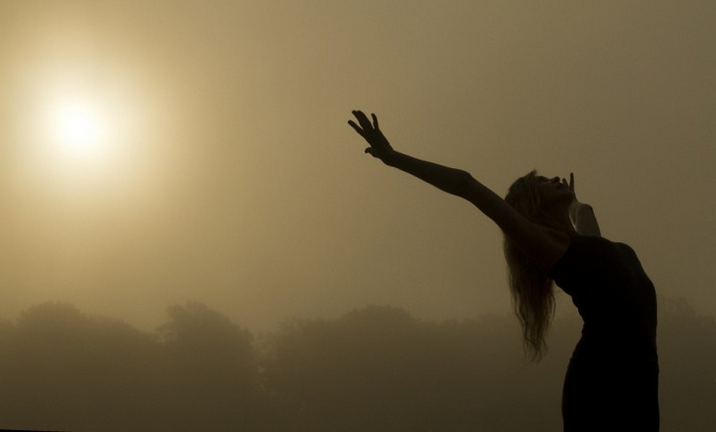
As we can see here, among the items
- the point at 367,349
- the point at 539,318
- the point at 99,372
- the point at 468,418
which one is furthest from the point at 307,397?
the point at 539,318

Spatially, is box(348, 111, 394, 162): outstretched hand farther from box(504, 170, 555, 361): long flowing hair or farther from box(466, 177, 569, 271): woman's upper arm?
box(504, 170, 555, 361): long flowing hair

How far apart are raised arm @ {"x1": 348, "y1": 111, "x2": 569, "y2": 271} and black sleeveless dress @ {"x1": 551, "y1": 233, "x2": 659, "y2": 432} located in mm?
30

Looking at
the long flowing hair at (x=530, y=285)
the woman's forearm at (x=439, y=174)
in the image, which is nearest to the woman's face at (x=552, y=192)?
the long flowing hair at (x=530, y=285)

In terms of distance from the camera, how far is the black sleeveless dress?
112 cm

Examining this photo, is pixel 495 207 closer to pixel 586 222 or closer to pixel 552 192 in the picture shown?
pixel 552 192

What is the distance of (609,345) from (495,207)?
0.31 meters

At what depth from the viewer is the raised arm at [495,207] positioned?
1137 mm

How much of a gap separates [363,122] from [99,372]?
8047 millimetres

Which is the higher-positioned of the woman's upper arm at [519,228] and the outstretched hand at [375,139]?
the outstretched hand at [375,139]

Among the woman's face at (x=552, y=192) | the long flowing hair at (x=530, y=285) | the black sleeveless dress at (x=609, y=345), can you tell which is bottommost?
the black sleeveless dress at (x=609, y=345)

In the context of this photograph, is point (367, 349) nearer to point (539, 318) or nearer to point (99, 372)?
point (99, 372)

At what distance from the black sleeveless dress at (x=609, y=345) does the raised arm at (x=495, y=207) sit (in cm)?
3

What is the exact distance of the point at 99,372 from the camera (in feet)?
27.2

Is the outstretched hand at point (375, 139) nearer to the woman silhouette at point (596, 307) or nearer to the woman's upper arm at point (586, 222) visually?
the woman silhouette at point (596, 307)
